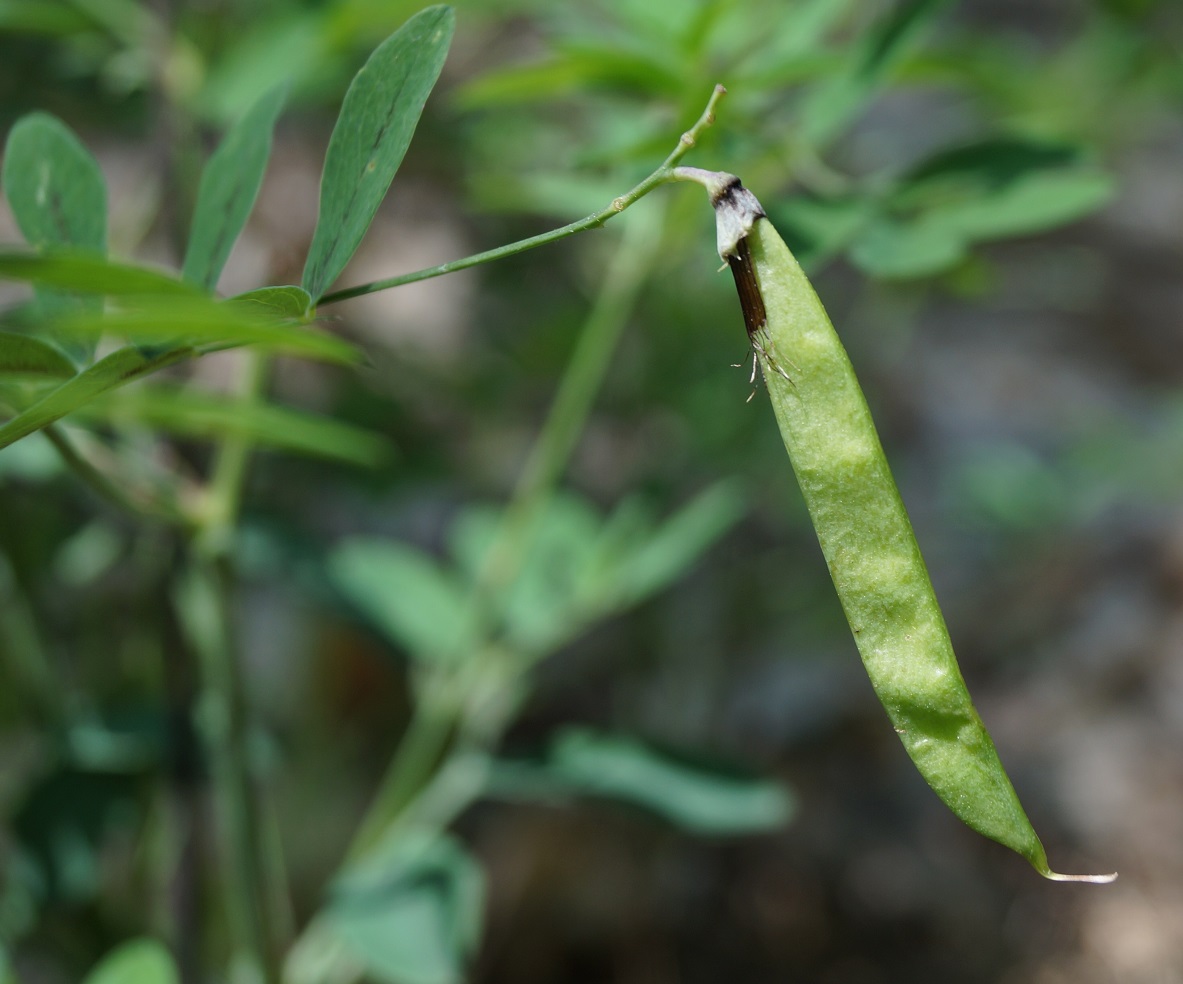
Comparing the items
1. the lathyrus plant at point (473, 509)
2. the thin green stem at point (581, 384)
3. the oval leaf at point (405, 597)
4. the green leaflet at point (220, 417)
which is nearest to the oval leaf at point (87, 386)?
the lathyrus plant at point (473, 509)

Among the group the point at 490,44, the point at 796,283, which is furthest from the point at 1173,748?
the point at 796,283

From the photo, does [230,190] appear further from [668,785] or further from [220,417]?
[668,785]

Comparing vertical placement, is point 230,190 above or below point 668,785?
above

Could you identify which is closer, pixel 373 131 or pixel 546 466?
pixel 373 131

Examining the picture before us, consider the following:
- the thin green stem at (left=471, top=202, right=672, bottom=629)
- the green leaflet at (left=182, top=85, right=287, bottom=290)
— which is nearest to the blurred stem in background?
the thin green stem at (left=471, top=202, right=672, bottom=629)

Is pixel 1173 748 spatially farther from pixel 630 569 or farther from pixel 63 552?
pixel 63 552

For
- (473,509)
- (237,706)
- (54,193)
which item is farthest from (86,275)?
(473,509)
